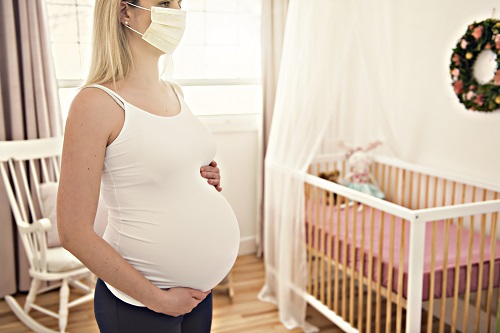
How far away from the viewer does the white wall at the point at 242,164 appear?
3637 mm

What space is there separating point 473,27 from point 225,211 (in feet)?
6.23

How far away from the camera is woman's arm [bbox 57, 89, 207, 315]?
3.25 feet

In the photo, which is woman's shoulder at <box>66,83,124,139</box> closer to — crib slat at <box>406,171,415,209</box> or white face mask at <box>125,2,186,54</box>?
white face mask at <box>125,2,186,54</box>

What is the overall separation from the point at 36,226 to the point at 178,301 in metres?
1.68

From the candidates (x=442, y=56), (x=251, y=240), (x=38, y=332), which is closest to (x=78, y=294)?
(x=38, y=332)

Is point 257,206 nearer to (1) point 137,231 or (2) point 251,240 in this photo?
(2) point 251,240

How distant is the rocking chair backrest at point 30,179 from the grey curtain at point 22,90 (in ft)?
Result: 0.43

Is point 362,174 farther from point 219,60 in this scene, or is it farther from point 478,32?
point 219,60

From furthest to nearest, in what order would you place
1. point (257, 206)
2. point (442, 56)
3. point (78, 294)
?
point (257, 206) → point (78, 294) → point (442, 56)

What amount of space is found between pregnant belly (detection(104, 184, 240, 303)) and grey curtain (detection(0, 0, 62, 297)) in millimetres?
2179

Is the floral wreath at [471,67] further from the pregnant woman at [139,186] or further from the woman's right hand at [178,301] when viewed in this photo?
the woman's right hand at [178,301]

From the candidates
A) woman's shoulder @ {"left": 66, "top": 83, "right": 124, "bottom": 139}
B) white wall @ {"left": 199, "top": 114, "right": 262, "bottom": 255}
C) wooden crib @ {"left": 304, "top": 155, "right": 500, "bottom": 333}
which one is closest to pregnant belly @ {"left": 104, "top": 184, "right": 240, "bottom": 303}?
woman's shoulder @ {"left": 66, "top": 83, "right": 124, "bottom": 139}

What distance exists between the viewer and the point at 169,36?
120cm

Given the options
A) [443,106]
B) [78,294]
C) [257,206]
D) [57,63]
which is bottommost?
[78,294]
